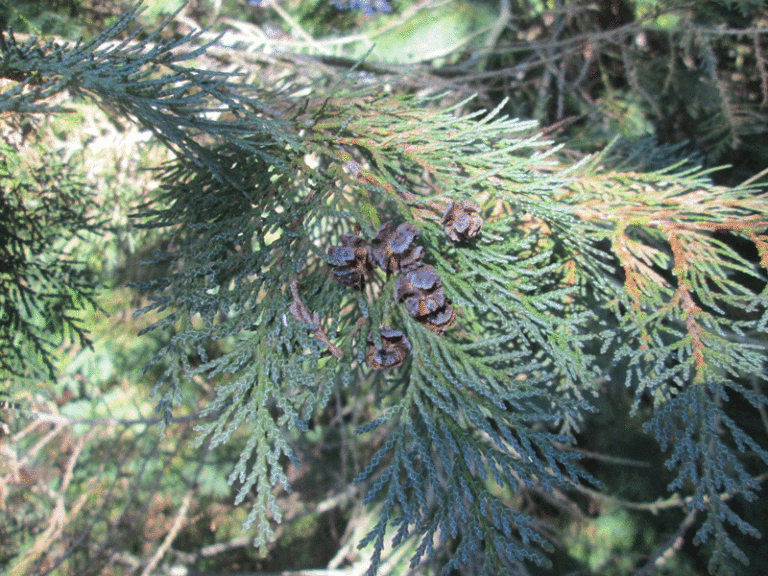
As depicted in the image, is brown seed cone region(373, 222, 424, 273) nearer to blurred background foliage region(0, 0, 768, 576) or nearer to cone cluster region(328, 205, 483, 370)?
cone cluster region(328, 205, 483, 370)

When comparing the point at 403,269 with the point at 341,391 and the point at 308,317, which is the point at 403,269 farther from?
the point at 341,391

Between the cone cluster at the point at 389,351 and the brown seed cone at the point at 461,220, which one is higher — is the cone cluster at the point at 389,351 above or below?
below

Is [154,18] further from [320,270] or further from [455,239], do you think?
[455,239]

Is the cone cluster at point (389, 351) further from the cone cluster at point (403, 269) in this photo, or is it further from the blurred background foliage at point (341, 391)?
the blurred background foliage at point (341, 391)

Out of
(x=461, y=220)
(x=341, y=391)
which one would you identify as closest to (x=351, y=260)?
(x=461, y=220)

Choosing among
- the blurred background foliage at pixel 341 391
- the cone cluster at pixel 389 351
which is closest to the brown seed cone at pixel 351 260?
the cone cluster at pixel 389 351

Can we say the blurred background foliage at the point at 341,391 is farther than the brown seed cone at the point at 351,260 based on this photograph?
Yes

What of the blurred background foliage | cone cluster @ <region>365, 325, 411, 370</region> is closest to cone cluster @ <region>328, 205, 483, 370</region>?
cone cluster @ <region>365, 325, 411, 370</region>

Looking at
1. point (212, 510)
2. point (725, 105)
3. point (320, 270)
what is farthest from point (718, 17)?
point (212, 510)
